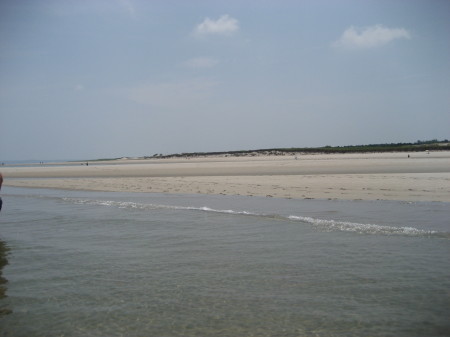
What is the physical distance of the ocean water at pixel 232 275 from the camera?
5098mm

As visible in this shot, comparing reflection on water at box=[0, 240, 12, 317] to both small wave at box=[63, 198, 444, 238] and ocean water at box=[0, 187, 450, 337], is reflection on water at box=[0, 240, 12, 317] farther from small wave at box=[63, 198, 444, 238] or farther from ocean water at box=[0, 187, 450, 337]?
small wave at box=[63, 198, 444, 238]

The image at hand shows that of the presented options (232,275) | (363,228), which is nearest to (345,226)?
(363,228)

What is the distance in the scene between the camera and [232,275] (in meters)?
7.02

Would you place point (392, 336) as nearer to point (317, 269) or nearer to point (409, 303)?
point (409, 303)

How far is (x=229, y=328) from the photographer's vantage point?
495 cm

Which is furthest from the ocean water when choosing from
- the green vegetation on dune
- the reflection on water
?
the green vegetation on dune

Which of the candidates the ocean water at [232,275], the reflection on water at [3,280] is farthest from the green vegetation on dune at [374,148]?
the reflection on water at [3,280]

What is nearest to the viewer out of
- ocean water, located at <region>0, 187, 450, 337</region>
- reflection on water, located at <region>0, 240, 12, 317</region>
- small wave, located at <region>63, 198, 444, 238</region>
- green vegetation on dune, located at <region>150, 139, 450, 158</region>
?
ocean water, located at <region>0, 187, 450, 337</region>

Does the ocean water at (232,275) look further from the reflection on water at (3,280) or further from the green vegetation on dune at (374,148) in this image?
the green vegetation on dune at (374,148)

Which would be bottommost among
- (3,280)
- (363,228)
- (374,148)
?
(3,280)

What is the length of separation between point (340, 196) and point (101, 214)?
1094 cm

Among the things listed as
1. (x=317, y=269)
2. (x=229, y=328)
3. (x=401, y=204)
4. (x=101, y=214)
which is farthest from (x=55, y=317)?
(x=401, y=204)

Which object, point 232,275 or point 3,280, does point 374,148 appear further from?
point 3,280

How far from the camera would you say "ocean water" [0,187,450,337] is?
510cm
